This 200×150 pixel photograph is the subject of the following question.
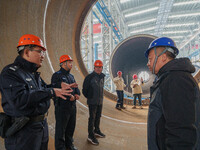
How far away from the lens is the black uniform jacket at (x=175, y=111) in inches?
25.1

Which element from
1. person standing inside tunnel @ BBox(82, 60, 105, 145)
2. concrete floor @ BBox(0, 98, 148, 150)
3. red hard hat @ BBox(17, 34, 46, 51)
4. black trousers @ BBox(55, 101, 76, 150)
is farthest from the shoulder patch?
person standing inside tunnel @ BBox(82, 60, 105, 145)

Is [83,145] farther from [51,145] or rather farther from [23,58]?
[23,58]

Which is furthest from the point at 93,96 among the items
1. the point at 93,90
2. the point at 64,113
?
the point at 64,113

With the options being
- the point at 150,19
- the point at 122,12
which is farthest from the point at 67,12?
the point at 150,19

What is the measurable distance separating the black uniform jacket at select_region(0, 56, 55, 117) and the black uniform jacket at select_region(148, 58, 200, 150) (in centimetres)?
82

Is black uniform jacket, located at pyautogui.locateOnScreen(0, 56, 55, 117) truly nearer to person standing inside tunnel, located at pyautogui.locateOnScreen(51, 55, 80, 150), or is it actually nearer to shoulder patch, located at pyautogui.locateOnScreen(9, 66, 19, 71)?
shoulder patch, located at pyautogui.locateOnScreen(9, 66, 19, 71)

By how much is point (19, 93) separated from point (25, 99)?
0.06m

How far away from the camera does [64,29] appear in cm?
308

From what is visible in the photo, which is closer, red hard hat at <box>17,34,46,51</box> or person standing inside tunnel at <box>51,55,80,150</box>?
red hard hat at <box>17,34,46,51</box>

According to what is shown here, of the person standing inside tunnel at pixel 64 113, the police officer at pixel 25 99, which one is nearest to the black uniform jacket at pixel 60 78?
the person standing inside tunnel at pixel 64 113

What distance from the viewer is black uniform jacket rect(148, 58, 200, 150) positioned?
25.1 inches

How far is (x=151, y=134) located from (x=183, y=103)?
30cm

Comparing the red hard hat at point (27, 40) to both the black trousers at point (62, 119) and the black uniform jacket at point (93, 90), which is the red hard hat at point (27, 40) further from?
the black uniform jacket at point (93, 90)

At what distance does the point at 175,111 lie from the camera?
66 cm
